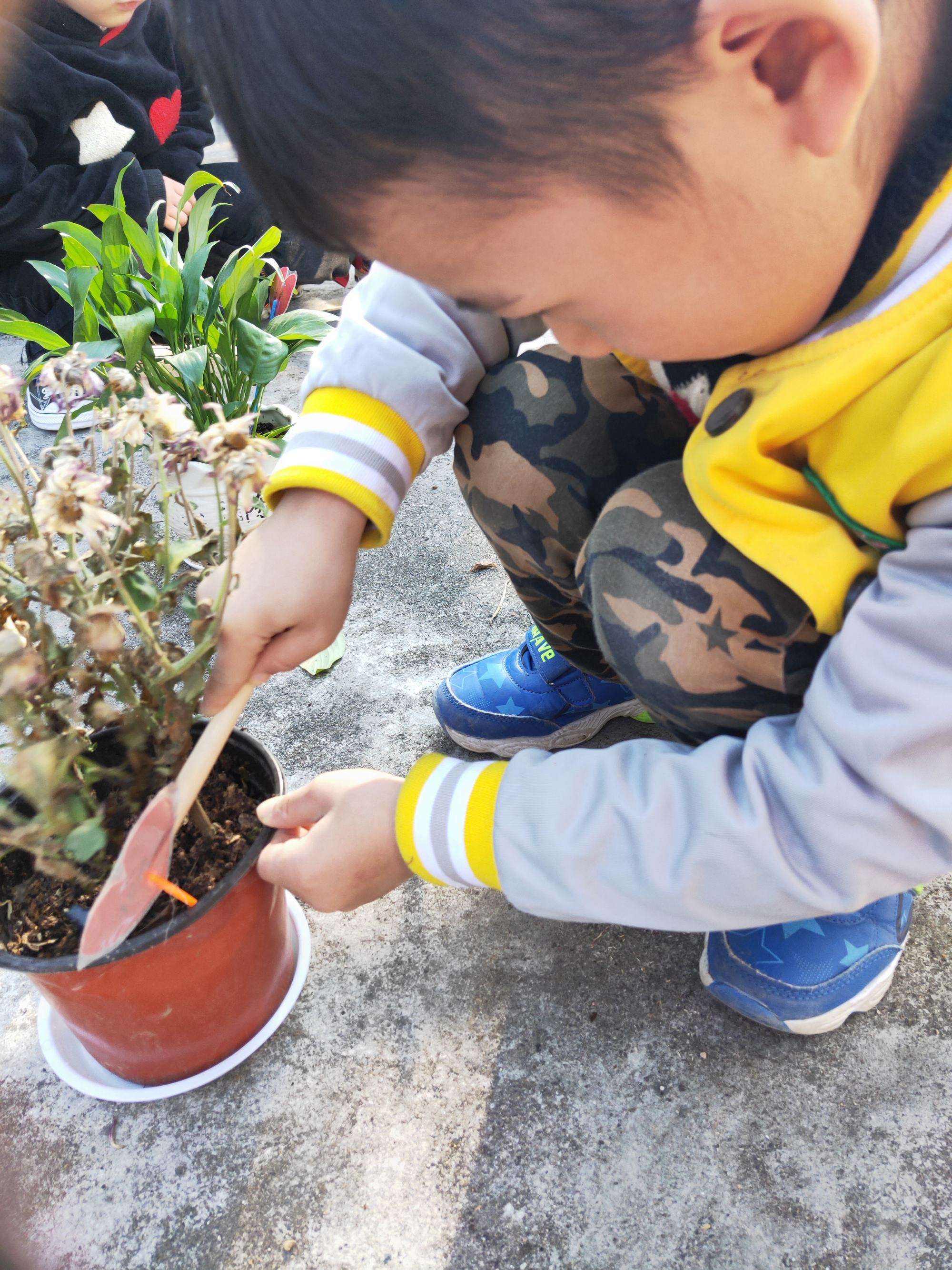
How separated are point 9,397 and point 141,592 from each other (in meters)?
0.18

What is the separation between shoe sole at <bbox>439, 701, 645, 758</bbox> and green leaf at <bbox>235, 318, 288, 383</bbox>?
676 mm

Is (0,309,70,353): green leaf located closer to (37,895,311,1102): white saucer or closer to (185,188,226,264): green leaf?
(185,188,226,264): green leaf

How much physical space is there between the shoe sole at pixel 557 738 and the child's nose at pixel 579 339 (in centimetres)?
67

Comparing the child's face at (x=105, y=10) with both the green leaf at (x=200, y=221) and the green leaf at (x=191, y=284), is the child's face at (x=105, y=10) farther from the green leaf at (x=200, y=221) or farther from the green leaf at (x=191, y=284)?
the green leaf at (x=191, y=284)

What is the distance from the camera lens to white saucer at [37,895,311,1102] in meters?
0.93

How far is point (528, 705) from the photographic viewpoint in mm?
1285

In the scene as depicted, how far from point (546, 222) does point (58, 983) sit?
2.30 feet

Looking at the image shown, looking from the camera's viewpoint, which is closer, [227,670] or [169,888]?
[169,888]

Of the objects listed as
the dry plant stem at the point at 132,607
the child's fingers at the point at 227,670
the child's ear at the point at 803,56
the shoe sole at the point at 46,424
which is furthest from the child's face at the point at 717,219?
the shoe sole at the point at 46,424

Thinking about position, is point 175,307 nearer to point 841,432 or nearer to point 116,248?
point 116,248

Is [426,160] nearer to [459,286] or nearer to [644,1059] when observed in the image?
[459,286]

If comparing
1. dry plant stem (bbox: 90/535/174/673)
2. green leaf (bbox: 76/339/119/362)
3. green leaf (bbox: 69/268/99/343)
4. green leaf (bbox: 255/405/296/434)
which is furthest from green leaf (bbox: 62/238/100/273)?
dry plant stem (bbox: 90/535/174/673)

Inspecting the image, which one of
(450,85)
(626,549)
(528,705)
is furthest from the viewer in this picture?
(528,705)

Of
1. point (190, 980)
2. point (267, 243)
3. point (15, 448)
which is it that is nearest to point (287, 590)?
point (15, 448)
